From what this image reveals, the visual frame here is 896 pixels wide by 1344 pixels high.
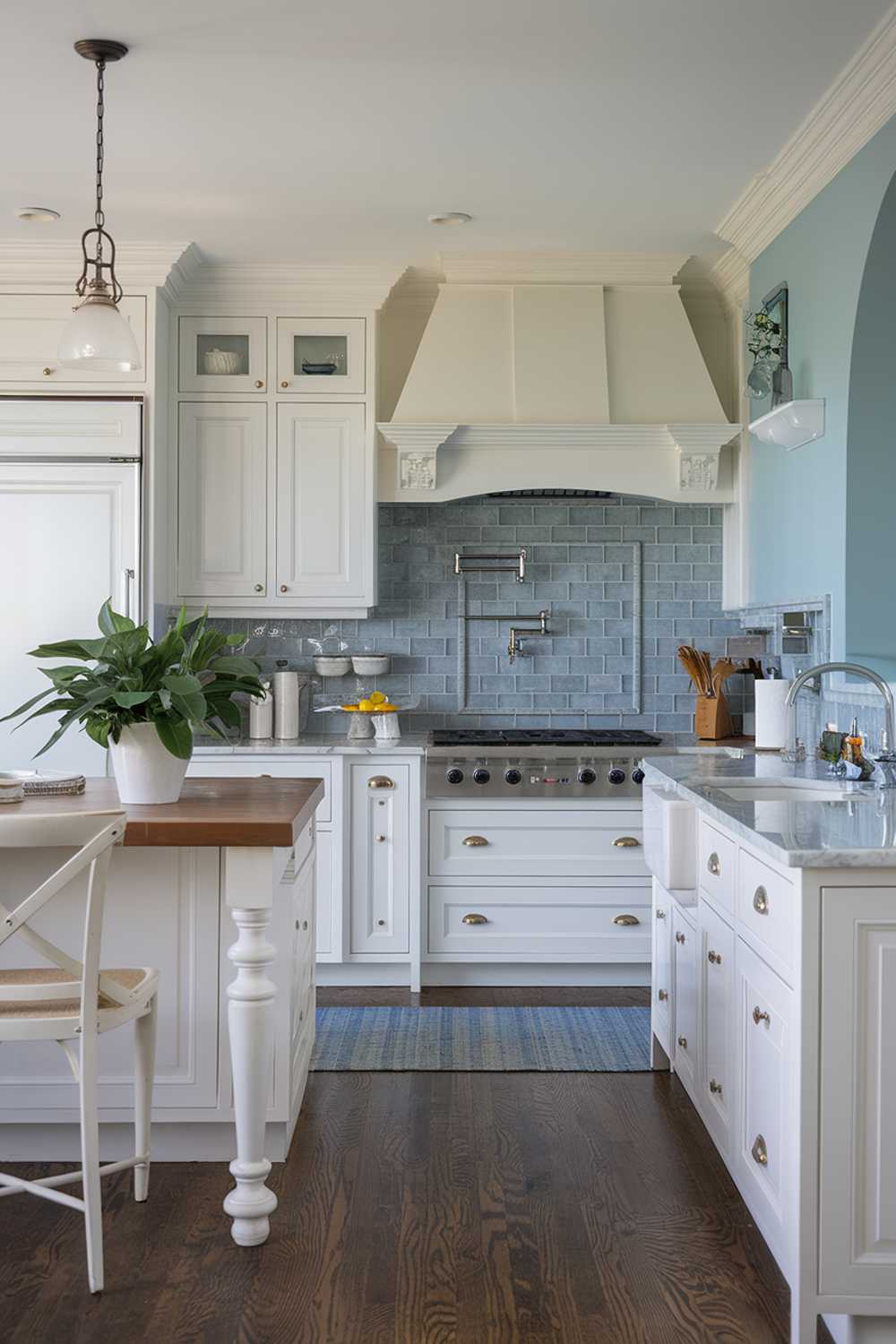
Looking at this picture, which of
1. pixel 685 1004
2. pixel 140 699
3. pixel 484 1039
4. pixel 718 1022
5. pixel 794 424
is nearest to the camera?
pixel 140 699

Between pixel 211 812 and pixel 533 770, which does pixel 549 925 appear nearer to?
pixel 533 770

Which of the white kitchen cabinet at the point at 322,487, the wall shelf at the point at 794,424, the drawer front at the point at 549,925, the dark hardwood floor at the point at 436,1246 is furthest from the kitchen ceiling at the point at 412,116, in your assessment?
the dark hardwood floor at the point at 436,1246

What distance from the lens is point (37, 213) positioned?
439 cm

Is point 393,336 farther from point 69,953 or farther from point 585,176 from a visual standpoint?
point 69,953

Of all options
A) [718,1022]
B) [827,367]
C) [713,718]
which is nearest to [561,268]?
[827,367]

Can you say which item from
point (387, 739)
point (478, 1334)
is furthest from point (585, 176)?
point (478, 1334)

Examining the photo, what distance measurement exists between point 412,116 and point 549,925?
2.86 meters

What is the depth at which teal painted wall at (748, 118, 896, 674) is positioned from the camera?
3486 mm

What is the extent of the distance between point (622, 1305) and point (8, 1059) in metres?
1.51

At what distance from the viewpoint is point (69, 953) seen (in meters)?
2.86

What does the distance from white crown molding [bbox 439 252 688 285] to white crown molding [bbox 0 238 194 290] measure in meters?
1.08

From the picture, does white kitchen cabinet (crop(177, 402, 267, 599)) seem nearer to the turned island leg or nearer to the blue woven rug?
the blue woven rug

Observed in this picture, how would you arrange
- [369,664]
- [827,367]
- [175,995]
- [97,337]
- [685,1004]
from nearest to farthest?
1. [175,995]
2. [97,337]
3. [685,1004]
4. [827,367]
5. [369,664]

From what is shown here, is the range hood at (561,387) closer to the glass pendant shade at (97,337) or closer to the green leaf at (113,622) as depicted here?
the glass pendant shade at (97,337)
